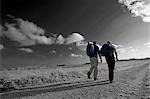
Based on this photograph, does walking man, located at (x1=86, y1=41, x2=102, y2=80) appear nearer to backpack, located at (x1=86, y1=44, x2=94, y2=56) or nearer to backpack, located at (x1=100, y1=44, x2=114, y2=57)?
backpack, located at (x1=86, y1=44, x2=94, y2=56)

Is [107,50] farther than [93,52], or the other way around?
[93,52]

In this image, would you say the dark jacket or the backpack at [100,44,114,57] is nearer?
the backpack at [100,44,114,57]

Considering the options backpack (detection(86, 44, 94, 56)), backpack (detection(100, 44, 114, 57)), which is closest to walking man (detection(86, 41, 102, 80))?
backpack (detection(86, 44, 94, 56))

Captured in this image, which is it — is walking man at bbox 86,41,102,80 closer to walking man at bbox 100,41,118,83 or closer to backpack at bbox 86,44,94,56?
backpack at bbox 86,44,94,56

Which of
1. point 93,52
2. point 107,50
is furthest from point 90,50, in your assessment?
point 107,50

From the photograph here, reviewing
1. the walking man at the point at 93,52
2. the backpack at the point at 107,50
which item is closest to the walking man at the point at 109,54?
the backpack at the point at 107,50

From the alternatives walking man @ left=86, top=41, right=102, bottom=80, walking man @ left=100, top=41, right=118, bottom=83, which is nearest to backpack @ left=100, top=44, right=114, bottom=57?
walking man @ left=100, top=41, right=118, bottom=83

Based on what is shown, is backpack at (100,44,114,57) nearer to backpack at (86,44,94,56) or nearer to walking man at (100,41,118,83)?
walking man at (100,41,118,83)

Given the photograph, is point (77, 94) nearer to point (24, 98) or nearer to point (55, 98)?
point (55, 98)

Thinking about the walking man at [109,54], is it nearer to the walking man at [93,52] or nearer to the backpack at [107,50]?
the backpack at [107,50]

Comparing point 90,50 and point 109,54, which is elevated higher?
point 90,50

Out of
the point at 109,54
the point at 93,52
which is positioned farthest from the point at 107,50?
the point at 93,52

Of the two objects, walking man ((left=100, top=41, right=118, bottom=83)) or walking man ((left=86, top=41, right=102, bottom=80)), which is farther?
walking man ((left=86, top=41, right=102, bottom=80))

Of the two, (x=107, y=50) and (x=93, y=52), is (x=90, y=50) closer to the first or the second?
(x=93, y=52)
